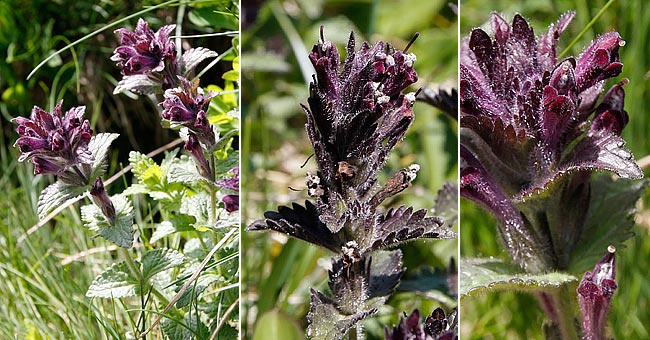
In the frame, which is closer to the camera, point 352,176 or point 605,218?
point 352,176

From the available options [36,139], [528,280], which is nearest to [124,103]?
[36,139]

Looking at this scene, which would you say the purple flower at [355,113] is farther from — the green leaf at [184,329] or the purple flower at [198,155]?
the green leaf at [184,329]

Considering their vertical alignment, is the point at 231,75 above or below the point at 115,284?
above

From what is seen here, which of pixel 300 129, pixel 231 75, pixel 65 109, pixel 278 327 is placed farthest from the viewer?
pixel 300 129

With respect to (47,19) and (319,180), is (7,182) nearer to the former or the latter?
(47,19)

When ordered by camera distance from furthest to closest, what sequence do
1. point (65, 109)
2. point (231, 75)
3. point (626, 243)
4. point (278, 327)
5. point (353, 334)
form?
point (65, 109) → point (626, 243) → point (231, 75) → point (353, 334) → point (278, 327)

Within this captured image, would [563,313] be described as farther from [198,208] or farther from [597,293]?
[198,208]

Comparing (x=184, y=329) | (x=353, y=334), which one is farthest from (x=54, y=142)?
(x=353, y=334)
